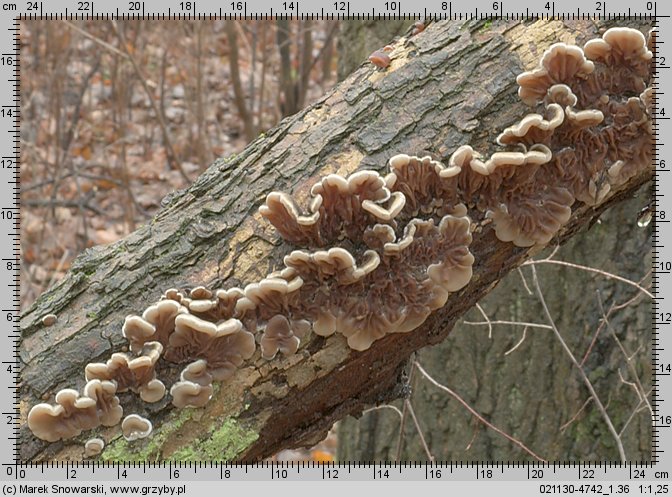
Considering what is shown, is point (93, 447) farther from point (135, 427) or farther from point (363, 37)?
point (363, 37)

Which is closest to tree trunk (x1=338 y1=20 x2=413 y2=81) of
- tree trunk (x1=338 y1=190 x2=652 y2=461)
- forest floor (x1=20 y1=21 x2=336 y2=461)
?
forest floor (x1=20 y1=21 x2=336 y2=461)

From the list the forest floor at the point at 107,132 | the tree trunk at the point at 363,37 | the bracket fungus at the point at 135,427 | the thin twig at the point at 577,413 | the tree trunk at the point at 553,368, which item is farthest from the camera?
the forest floor at the point at 107,132

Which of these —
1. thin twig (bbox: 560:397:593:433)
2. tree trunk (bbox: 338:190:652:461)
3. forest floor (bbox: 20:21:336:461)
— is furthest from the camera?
forest floor (bbox: 20:21:336:461)

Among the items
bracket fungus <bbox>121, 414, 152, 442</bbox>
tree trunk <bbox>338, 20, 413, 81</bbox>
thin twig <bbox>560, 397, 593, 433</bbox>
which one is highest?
tree trunk <bbox>338, 20, 413, 81</bbox>

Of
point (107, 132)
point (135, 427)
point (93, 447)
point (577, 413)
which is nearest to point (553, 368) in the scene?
point (577, 413)

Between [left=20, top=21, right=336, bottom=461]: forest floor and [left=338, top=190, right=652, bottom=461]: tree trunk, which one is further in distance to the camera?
[left=20, top=21, right=336, bottom=461]: forest floor

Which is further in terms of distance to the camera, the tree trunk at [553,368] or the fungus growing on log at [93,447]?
the tree trunk at [553,368]

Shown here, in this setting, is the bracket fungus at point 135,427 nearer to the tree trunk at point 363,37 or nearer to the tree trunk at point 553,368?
the tree trunk at point 553,368

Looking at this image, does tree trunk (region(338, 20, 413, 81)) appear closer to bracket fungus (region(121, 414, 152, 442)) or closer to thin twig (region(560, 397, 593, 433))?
thin twig (region(560, 397, 593, 433))

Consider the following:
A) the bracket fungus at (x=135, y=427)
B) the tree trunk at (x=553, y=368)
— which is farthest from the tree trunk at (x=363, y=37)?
the bracket fungus at (x=135, y=427)
